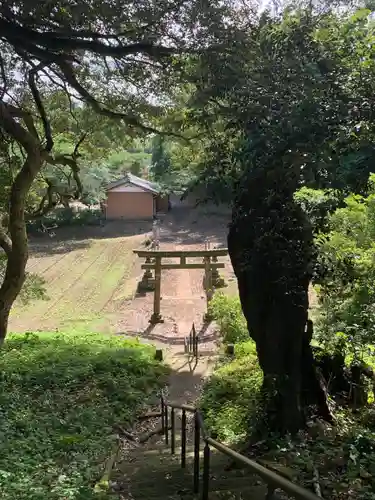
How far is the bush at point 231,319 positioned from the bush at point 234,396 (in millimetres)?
1459

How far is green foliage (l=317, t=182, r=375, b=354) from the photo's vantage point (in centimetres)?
554

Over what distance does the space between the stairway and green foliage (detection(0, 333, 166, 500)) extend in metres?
0.40

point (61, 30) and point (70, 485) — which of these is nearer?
point (70, 485)

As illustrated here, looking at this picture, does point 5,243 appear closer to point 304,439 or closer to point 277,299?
point 277,299

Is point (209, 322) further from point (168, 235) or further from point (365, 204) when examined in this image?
point (168, 235)

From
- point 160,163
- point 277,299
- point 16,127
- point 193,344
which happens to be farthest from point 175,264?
point 160,163

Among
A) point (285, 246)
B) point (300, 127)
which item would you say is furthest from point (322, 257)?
point (300, 127)

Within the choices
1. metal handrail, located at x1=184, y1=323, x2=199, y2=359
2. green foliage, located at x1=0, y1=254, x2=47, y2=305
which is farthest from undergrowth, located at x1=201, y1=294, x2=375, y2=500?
green foliage, located at x1=0, y1=254, x2=47, y2=305

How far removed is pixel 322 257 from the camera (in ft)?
19.4

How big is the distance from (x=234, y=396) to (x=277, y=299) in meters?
4.01

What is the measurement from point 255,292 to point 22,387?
5.91 m

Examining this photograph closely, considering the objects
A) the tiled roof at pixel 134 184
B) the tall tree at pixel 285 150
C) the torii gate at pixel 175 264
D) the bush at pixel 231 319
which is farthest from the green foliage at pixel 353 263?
the tiled roof at pixel 134 184

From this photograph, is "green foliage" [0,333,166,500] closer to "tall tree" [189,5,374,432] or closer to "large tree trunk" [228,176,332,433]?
"large tree trunk" [228,176,332,433]

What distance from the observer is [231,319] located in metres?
14.9
